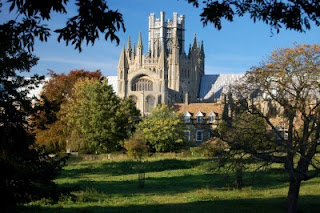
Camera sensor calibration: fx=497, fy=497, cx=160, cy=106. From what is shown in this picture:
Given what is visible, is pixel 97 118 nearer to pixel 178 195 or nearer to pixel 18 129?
pixel 178 195

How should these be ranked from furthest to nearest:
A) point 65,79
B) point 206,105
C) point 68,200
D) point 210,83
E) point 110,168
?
1. point 210,83
2. point 206,105
3. point 65,79
4. point 110,168
5. point 68,200

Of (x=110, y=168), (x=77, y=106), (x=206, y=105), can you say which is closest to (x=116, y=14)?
(x=110, y=168)

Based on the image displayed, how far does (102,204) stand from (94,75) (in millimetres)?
44819

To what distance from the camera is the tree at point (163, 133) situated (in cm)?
4881

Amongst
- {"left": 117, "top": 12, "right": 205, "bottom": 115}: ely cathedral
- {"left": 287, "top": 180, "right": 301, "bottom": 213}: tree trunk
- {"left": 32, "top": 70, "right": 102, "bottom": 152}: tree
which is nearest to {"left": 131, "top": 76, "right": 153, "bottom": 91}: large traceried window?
{"left": 117, "top": 12, "right": 205, "bottom": 115}: ely cathedral

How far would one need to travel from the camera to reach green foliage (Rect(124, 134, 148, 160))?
43234 millimetres

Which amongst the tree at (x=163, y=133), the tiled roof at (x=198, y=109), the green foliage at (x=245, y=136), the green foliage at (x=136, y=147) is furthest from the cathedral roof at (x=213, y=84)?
the green foliage at (x=245, y=136)

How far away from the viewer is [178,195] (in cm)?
2222

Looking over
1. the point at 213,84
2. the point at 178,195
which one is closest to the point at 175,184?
the point at 178,195

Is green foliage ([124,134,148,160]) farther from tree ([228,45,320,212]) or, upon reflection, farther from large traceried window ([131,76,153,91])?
large traceried window ([131,76,153,91])

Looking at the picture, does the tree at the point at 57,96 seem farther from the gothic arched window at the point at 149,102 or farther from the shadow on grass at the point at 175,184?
the gothic arched window at the point at 149,102

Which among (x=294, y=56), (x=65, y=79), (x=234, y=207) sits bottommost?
(x=234, y=207)

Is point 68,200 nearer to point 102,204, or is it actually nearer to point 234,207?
point 102,204

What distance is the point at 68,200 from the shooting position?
20500 millimetres
